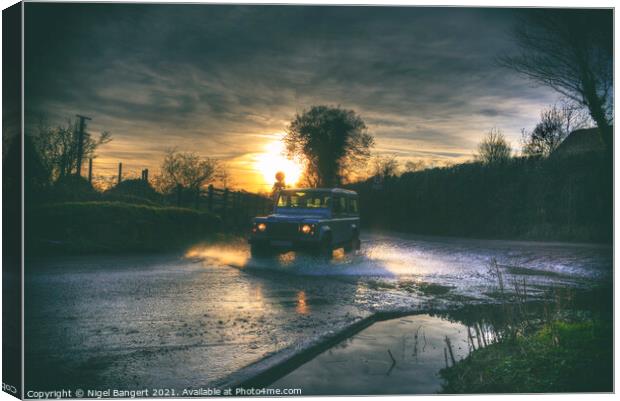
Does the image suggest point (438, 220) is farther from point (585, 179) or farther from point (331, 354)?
point (331, 354)

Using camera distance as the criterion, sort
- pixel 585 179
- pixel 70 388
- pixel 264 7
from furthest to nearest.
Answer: pixel 585 179 < pixel 264 7 < pixel 70 388

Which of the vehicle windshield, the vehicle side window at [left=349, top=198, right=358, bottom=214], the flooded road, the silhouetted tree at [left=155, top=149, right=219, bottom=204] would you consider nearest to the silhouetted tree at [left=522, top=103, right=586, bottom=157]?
the flooded road

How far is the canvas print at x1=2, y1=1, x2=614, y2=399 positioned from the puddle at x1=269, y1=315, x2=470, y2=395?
0.06 feet

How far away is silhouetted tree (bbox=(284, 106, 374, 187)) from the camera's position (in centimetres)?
864

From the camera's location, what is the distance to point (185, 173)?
17.2 metres

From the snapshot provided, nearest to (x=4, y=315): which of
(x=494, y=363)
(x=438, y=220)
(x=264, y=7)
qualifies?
(x=264, y=7)

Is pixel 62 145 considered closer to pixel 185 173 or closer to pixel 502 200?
pixel 185 173

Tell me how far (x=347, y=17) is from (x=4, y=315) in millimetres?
4155

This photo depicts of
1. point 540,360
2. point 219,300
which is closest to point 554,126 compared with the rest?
point 540,360

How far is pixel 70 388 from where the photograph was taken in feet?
12.7

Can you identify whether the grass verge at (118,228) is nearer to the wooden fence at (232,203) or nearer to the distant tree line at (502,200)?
Answer: the wooden fence at (232,203)

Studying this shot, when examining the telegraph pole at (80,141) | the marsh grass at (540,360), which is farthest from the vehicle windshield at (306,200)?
the marsh grass at (540,360)

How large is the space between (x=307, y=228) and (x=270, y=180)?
A: 9.16 feet

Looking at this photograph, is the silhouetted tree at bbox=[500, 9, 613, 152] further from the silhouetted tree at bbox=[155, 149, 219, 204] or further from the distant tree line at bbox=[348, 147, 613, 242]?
the silhouetted tree at bbox=[155, 149, 219, 204]
